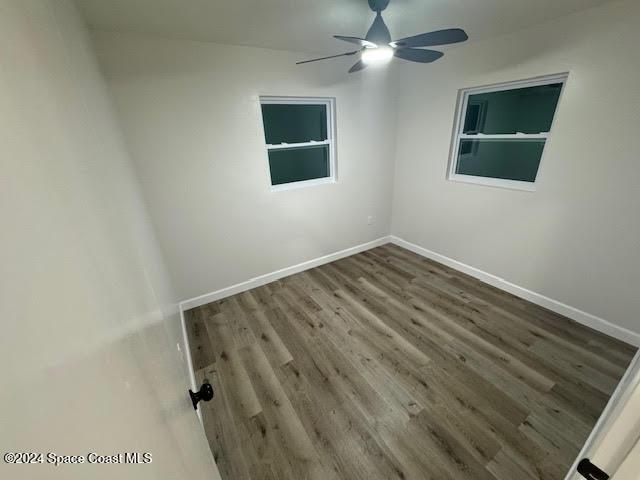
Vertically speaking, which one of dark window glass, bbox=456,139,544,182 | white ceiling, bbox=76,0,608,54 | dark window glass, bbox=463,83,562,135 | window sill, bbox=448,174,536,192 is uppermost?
white ceiling, bbox=76,0,608,54

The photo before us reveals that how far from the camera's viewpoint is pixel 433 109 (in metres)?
2.97

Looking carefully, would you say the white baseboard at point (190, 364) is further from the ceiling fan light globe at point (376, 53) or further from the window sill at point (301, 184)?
the ceiling fan light globe at point (376, 53)

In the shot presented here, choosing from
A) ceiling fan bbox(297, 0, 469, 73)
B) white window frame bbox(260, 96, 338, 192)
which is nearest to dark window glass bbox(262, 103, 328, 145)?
white window frame bbox(260, 96, 338, 192)

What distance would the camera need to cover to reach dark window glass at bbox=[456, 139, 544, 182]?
2578 mm

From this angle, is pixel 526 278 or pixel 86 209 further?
pixel 526 278

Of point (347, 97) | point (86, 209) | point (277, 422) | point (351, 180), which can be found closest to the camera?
point (86, 209)

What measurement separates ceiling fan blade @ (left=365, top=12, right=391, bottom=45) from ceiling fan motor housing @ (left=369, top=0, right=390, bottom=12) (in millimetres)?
31

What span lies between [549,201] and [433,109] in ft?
5.05

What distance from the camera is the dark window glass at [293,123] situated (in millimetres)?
2754

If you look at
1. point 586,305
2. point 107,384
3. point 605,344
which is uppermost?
point 107,384

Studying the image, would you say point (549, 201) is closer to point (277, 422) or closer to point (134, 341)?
point (277, 422)

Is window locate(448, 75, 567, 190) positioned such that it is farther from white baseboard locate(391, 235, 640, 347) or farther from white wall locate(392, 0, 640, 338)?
white baseboard locate(391, 235, 640, 347)

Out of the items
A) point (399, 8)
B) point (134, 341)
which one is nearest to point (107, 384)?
point (134, 341)

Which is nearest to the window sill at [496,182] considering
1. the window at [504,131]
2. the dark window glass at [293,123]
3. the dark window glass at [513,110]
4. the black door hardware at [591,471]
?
the window at [504,131]
